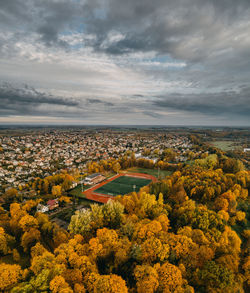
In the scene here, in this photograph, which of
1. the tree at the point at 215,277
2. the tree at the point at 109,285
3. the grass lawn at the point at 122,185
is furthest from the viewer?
Answer: the grass lawn at the point at 122,185

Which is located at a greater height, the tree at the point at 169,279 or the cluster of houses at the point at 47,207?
the tree at the point at 169,279

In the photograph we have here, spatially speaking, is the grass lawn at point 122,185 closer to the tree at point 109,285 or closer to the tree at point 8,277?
the tree at point 8,277

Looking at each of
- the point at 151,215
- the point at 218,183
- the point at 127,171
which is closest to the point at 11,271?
the point at 151,215

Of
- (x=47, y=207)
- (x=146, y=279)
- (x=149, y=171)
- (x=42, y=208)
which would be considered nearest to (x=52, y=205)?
(x=47, y=207)

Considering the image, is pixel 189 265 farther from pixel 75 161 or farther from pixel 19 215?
pixel 75 161

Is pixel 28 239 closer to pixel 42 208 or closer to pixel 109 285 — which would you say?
pixel 42 208

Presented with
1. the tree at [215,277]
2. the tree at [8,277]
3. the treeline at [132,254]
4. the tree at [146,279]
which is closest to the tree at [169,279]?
the treeline at [132,254]

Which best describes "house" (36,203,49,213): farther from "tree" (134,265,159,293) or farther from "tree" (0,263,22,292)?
"tree" (134,265,159,293)

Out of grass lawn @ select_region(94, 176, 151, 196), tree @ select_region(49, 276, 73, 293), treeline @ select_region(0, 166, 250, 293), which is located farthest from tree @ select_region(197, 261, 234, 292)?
grass lawn @ select_region(94, 176, 151, 196)
